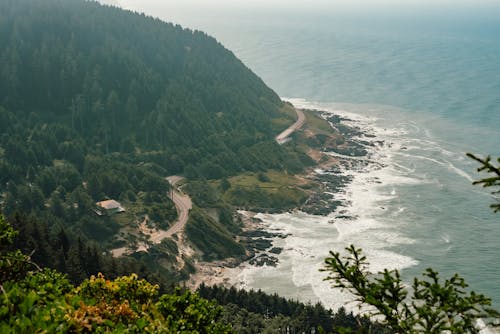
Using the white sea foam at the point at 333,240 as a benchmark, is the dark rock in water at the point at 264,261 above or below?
below

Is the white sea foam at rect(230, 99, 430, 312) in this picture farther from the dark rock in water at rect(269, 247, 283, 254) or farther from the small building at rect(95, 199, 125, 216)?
the small building at rect(95, 199, 125, 216)

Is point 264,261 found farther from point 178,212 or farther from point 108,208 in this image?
point 108,208

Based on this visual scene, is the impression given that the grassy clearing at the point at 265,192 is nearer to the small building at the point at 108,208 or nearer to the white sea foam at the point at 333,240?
the white sea foam at the point at 333,240

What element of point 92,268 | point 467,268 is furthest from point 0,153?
point 467,268

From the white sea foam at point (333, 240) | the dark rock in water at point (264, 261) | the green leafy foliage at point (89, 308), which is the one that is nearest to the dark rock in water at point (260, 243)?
the white sea foam at point (333, 240)

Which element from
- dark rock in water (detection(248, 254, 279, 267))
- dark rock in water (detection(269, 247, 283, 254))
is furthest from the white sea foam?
dark rock in water (detection(248, 254, 279, 267))

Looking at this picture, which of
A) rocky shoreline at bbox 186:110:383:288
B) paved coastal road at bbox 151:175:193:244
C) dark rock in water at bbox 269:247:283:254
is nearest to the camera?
rocky shoreline at bbox 186:110:383:288
